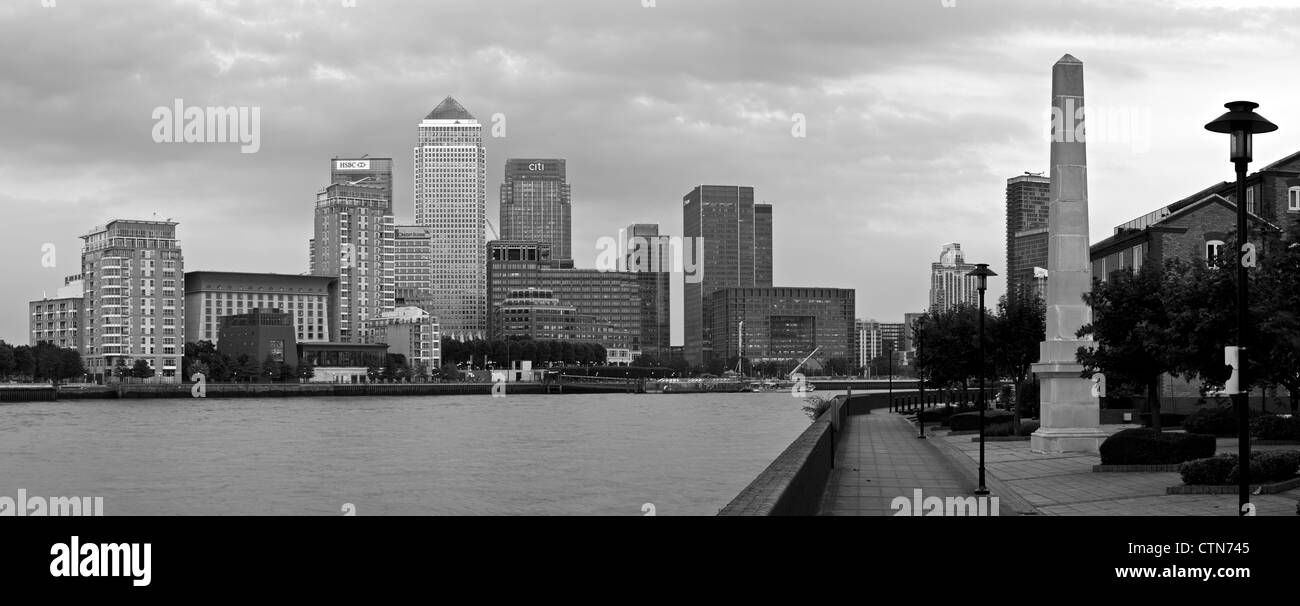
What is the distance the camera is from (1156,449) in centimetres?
3288

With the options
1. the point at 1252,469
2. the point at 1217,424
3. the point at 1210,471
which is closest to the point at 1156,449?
the point at 1210,471

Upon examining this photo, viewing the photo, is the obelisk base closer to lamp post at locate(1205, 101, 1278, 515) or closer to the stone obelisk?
the stone obelisk

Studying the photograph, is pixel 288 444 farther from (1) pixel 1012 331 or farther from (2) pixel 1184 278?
(2) pixel 1184 278

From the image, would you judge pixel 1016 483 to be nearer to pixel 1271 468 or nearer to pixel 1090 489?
pixel 1090 489

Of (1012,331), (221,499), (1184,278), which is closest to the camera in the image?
(1184,278)

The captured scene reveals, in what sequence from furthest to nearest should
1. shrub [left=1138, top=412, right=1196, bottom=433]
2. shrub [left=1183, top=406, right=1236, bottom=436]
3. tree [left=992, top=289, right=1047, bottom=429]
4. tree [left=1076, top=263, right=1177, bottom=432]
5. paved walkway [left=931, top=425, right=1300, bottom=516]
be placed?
shrub [left=1138, top=412, right=1196, bottom=433]
tree [left=992, top=289, right=1047, bottom=429]
shrub [left=1183, top=406, right=1236, bottom=436]
tree [left=1076, top=263, right=1177, bottom=432]
paved walkway [left=931, top=425, right=1300, bottom=516]

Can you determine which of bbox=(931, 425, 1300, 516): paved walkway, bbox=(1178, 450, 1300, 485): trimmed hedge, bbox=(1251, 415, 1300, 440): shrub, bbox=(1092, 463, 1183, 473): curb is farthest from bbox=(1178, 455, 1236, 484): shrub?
bbox=(1251, 415, 1300, 440): shrub

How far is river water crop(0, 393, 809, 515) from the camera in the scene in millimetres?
43000

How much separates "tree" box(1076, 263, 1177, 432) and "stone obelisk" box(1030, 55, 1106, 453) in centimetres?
197

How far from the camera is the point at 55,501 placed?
4234 centimetres

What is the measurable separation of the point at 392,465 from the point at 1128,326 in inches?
1419
